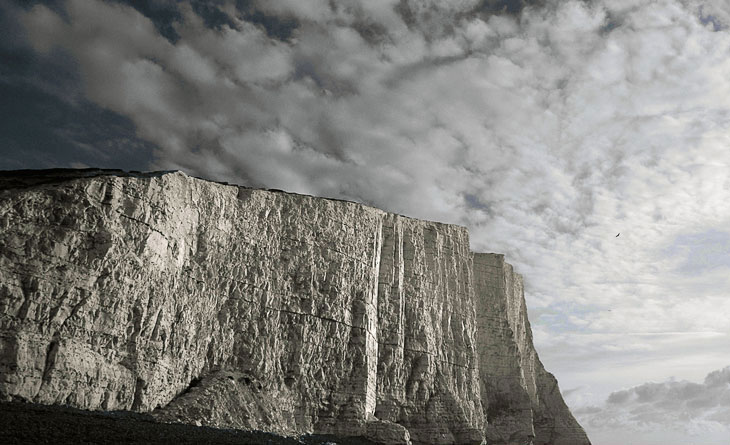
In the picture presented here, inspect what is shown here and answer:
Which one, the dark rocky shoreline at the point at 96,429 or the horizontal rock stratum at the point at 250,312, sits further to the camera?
the horizontal rock stratum at the point at 250,312

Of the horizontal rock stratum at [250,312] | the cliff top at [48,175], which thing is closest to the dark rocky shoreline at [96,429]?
the horizontal rock stratum at [250,312]

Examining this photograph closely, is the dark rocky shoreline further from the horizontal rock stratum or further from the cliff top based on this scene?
the cliff top

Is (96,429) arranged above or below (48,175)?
below

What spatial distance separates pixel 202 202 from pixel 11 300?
36.4 feet

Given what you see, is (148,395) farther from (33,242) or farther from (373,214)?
(373,214)

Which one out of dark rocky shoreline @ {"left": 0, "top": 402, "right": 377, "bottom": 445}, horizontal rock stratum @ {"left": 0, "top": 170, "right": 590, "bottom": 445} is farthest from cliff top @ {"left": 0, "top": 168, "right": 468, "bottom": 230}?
dark rocky shoreline @ {"left": 0, "top": 402, "right": 377, "bottom": 445}

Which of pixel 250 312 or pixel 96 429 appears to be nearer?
pixel 96 429

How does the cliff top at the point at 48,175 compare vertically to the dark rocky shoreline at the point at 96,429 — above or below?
above

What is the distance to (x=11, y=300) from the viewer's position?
65.6 ft

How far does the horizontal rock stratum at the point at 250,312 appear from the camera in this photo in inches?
832

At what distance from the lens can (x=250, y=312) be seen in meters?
30.9

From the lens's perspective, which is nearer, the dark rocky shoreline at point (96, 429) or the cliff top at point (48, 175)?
the dark rocky shoreline at point (96, 429)

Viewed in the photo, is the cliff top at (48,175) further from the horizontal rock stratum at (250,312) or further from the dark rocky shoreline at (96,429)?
the dark rocky shoreline at (96,429)

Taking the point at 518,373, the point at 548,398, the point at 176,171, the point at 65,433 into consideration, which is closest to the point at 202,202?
the point at 176,171
